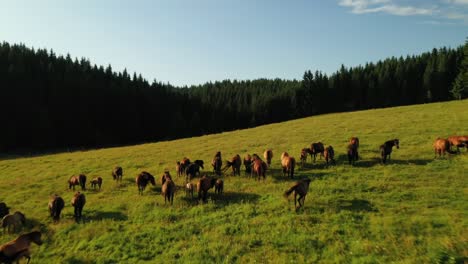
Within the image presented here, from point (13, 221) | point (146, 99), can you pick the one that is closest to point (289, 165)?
point (13, 221)

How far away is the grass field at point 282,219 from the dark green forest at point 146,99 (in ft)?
206

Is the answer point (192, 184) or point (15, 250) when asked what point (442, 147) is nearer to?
point (192, 184)

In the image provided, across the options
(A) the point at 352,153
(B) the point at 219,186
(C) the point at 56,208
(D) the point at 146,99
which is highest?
(D) the point at 146,99

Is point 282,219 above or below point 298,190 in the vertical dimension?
below

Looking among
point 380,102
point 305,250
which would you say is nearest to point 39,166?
point 305,250

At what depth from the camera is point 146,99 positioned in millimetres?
111062

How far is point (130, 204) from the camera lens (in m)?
21.2

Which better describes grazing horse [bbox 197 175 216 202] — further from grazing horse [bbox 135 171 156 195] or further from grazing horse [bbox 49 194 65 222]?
grazing horse [bbox 49 194 65 222]

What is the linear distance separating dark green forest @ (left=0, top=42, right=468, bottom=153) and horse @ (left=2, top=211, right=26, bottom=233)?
66053mm

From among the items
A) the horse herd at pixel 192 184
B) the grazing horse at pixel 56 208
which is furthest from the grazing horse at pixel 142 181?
the grazing horse at pixel 56 208

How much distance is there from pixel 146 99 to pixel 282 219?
10070 cm

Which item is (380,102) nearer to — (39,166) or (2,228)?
(39,166)

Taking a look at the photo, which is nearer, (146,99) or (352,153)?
(352,153)

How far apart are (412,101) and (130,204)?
111658 millimetres
